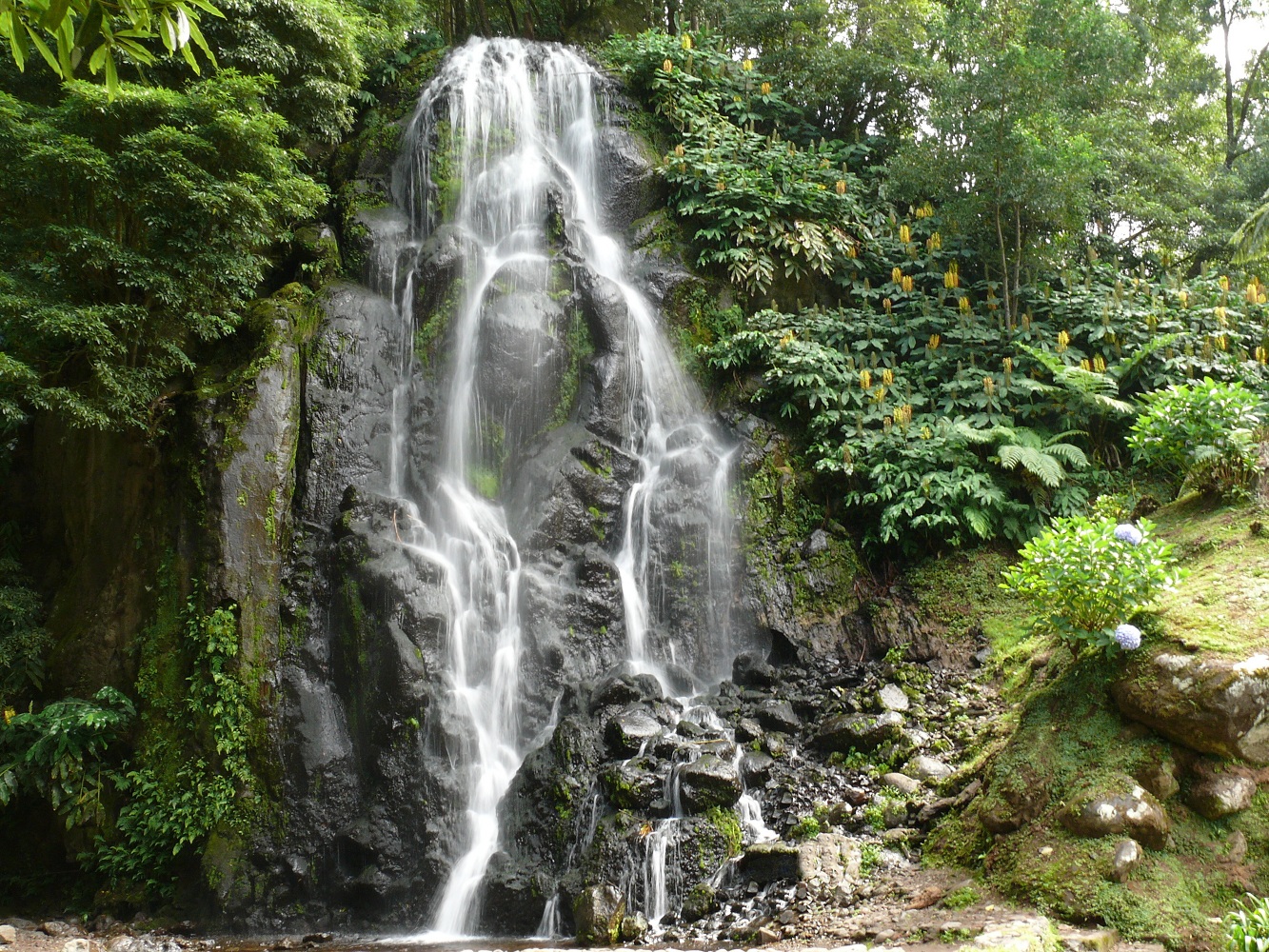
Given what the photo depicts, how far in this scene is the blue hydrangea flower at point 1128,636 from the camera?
208 inches

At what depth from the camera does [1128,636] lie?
5.29m

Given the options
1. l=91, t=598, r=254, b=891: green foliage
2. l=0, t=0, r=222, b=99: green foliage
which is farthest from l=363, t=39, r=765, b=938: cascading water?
l=0, t=0, r=222, b=99: green foliage

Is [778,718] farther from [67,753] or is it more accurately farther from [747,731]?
[67,753]

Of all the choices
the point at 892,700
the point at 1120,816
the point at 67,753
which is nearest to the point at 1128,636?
the point at 1120,816

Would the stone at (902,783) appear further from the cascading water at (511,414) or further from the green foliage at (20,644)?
the green foliage at (20,644)

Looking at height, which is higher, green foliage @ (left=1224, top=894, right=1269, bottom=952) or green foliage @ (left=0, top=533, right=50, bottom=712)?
green foliage @ (left=0, top=533, right=50, bottom=712)

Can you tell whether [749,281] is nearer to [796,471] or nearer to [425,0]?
[796,471]

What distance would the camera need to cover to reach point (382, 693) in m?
8.40

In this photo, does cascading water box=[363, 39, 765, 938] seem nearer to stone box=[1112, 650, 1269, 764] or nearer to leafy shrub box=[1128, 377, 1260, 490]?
stone box=[1112, 650, 1269, 764]

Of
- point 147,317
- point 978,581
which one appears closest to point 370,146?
point 147,317

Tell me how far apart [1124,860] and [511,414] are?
7848 mm

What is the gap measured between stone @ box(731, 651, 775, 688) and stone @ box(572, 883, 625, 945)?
9.88 ft

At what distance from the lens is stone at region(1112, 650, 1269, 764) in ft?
16.4

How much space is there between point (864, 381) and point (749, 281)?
7.79 feet
